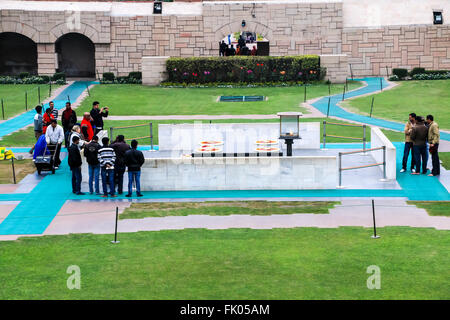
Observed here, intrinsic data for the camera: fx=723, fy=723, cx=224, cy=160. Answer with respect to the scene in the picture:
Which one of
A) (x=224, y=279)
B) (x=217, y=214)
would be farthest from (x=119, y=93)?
(x=224, y=279)

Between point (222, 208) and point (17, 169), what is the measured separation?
829 centimetres

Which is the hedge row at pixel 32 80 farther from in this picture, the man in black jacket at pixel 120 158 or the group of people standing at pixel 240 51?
the man in black jacket at pixel 120 158

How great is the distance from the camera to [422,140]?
70.0 ft

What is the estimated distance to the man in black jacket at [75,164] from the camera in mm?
19828

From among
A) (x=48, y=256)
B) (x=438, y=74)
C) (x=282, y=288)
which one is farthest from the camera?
(x=438, y=74)

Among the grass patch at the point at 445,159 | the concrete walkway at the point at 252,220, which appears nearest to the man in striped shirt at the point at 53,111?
the concrete walkway at the point at 252,220

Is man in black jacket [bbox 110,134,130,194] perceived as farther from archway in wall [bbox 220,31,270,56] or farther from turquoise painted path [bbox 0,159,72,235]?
archway in wall [bbox 220,31,270,56]

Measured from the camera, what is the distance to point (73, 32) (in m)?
47.6

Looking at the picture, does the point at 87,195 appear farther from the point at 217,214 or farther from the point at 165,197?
the point at 217,214

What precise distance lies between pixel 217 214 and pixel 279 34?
31555 millimetres

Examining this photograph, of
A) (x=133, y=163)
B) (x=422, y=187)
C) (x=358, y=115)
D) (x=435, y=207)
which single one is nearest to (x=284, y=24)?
(x=358, y=115)

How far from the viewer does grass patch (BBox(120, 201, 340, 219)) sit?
58.5 feet

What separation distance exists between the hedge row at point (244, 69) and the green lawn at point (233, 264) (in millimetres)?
27796

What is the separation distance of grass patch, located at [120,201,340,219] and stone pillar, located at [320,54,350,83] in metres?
25.9
